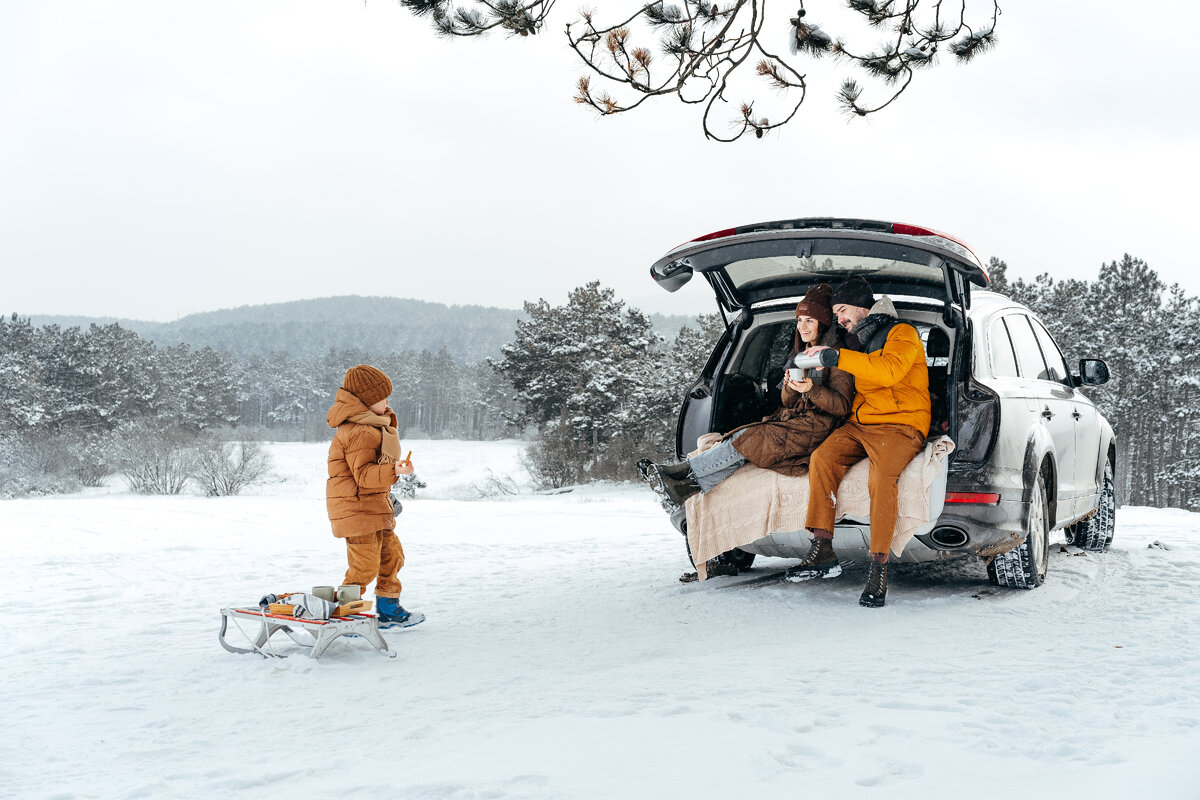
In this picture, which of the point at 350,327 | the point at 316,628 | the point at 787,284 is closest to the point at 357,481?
the point at 316,628

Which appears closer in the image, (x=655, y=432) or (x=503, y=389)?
(x=655, y=432)

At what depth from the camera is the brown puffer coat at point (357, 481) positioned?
4844 millimetres

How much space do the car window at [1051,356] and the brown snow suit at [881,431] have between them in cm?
186

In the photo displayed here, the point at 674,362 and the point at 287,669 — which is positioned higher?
the point at 674,362

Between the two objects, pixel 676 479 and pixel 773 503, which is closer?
pixel 773 503

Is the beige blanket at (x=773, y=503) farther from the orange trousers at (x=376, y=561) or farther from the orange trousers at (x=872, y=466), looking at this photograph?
the orange trousers at (x=376, y=561)

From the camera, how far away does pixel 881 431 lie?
5.04 meters

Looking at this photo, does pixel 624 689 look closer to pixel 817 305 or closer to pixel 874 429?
pixel 874 429

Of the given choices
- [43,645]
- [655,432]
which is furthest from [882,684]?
[655,432]

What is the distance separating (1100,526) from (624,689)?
5572 mm

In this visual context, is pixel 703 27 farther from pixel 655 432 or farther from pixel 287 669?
pixel 655 432

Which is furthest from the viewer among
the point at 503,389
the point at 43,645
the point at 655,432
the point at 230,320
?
the point at 230,320

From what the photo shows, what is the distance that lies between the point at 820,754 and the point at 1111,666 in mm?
1778

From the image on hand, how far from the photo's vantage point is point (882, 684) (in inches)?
144
